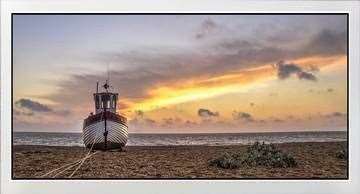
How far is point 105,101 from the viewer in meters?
5.31

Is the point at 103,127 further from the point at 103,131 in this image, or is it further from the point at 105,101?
the point at 105,101

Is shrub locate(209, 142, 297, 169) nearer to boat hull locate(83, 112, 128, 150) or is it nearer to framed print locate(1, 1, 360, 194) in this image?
framed print locate(1, 1, 360, 194)

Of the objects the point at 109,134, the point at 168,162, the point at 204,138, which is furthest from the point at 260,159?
the point at 109,134

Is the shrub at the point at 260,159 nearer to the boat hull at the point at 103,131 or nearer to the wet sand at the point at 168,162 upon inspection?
the wet sand at the point at 168,162

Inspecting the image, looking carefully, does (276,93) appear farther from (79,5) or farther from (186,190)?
(79,5)

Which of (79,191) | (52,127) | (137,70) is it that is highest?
(137,70)

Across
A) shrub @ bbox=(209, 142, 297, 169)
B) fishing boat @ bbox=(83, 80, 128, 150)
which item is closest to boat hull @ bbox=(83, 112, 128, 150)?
fishing boat @ bbox=(83, 80, 128, 150)

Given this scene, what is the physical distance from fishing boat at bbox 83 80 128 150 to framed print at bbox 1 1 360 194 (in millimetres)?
10

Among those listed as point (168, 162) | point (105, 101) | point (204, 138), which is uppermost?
point (105, 101)

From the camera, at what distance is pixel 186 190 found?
209 inches

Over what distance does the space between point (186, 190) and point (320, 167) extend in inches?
38.6

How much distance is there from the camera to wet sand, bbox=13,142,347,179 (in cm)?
533

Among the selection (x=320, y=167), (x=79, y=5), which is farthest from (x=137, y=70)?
(x=320, y=167)

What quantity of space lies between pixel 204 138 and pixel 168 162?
312 millimetres
